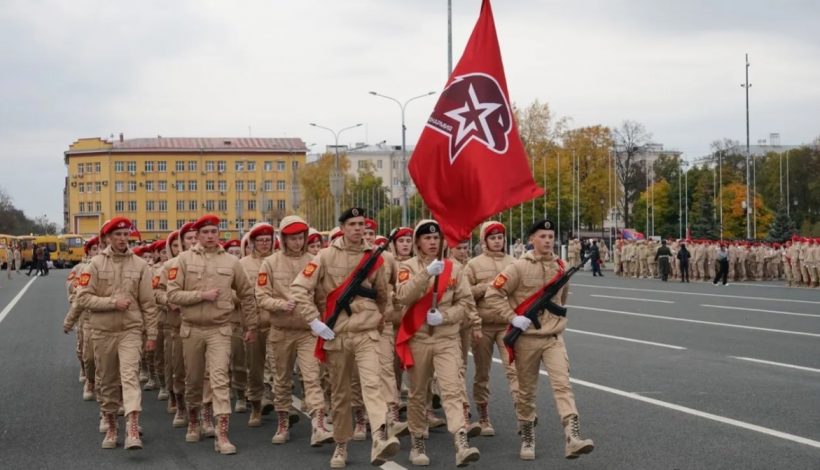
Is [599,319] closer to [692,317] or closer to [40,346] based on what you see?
[692,317]

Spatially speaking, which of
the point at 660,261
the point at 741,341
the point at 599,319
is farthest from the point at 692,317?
the point at 660,261

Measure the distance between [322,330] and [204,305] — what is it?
5.47 feet

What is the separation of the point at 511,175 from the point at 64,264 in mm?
79446

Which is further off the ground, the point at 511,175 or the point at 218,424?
the point at 511,175

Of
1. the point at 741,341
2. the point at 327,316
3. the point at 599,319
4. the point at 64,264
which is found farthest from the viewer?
the point at 64,264

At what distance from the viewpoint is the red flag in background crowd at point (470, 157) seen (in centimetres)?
858

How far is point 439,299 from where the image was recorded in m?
8.54

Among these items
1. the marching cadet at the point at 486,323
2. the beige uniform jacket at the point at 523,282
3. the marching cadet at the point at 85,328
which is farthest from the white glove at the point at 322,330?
the marching cadet at the point at 85,328

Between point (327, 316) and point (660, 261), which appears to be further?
point (660, 261)

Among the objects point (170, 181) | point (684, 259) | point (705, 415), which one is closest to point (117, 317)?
point (705, 415)

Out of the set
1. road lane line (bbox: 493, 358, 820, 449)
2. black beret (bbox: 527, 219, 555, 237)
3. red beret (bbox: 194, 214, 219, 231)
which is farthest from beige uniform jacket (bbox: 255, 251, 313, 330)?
road lane line (bbox: 493, 358, 820, 449)

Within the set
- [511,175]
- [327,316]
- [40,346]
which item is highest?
[511,175]

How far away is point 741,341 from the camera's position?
1758 cm

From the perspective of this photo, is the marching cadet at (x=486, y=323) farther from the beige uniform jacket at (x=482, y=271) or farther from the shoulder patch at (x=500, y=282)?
the shoulder patch at (x=500, y=282)
